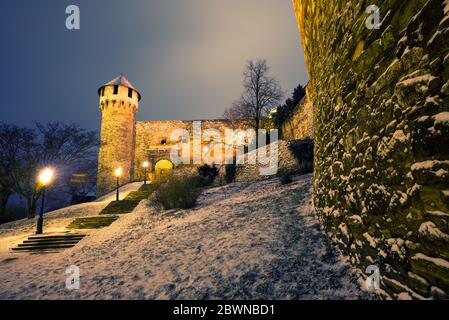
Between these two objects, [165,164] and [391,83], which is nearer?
[391,83]

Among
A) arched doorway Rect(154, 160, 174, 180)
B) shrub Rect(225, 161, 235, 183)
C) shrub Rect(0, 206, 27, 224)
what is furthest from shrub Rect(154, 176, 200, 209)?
arched doorway Rect(154, 160, 174, 180)

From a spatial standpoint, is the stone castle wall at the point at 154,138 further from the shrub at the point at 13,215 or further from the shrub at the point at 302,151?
the shrub at the point at 302,151

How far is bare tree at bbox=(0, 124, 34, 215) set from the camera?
624 inches

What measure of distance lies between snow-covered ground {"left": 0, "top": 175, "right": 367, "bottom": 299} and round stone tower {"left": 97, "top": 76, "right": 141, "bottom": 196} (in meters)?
18.5

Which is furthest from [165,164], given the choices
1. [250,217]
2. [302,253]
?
[302,253]

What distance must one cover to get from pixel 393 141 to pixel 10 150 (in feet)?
66.8

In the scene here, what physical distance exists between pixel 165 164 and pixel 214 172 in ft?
45.6

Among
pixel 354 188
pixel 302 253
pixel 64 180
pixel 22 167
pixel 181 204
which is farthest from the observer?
pixel 64 180

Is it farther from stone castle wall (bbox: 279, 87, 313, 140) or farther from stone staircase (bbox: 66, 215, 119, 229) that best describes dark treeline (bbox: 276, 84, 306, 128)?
stone staircase (bbox: 66, 215, 119, 229)

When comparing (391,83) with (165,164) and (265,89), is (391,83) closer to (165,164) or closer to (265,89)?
(265,89)

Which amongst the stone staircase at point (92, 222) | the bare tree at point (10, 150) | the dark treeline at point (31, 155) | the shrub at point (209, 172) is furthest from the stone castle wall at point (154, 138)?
the stone staircase at point (92, 222)

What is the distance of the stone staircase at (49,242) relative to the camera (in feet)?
25.8

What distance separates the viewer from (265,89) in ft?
67.9

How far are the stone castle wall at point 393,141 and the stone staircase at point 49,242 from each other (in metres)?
8.02
